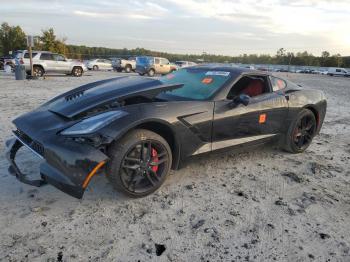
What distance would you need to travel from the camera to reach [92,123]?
3.01 meters

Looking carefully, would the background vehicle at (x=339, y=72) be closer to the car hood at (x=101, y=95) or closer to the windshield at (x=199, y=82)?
the windshield at (x=199, y=82)

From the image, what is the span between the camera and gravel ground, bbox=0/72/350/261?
247cm

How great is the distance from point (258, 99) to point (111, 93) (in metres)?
1.98

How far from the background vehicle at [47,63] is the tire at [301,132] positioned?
16409mm

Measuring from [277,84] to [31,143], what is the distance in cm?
348

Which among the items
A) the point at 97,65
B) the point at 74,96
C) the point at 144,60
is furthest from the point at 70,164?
the point at 97,65

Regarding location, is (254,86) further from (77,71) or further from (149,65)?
(149,65)

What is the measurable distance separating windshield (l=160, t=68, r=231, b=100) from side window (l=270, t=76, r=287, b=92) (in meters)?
0.86

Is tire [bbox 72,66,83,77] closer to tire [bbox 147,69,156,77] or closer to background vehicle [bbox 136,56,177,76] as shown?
background vehicle [bbox 136,56,177,76]

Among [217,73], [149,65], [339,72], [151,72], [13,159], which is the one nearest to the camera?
[13,159]

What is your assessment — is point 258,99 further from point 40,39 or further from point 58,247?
point 40,39

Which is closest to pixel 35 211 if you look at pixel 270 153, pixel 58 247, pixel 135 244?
pixel 58 247

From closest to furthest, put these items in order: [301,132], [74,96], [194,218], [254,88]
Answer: [194,218]
[74,96]
[254,88]
[301,132]

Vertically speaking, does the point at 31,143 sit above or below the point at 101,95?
below
